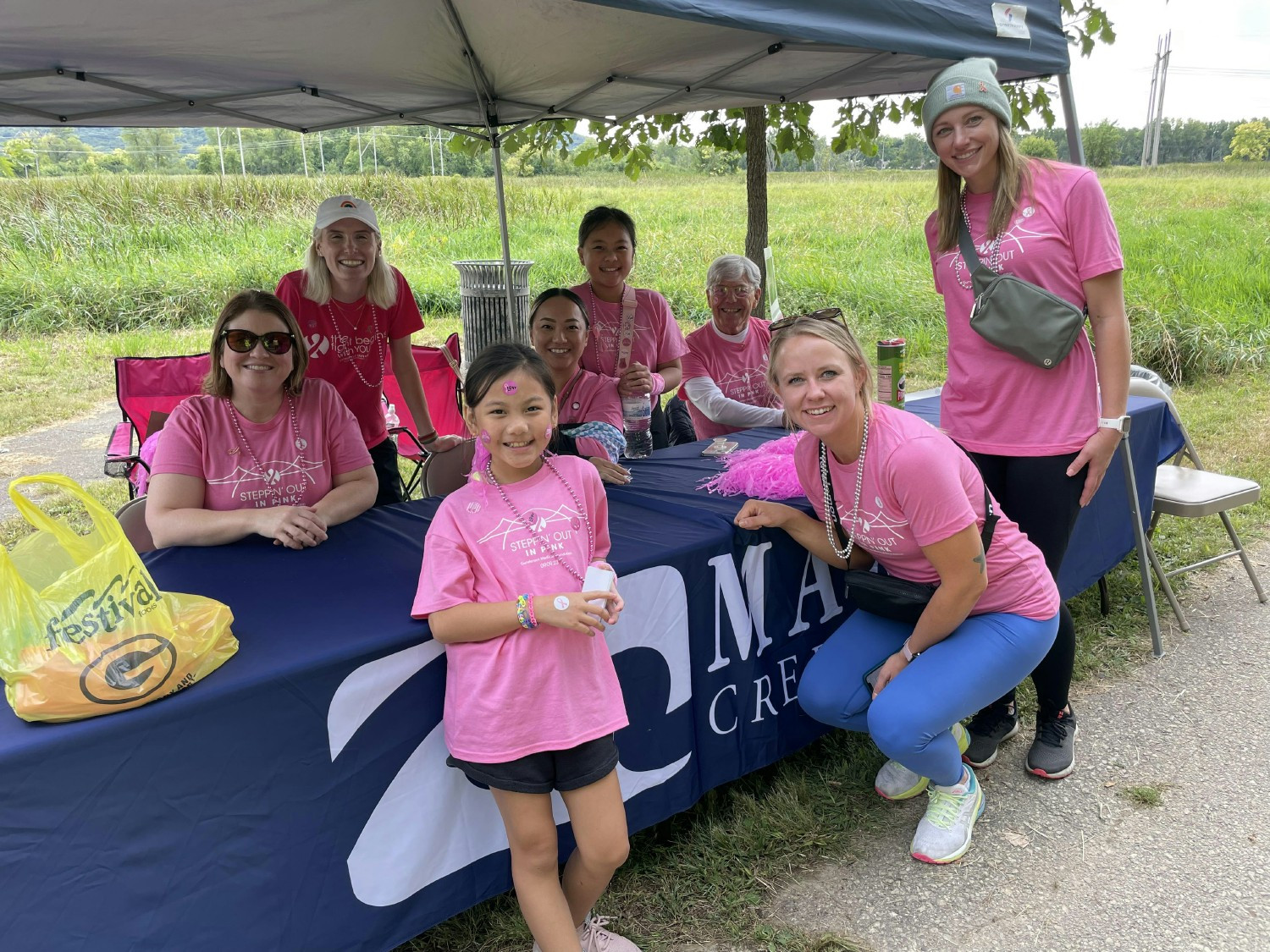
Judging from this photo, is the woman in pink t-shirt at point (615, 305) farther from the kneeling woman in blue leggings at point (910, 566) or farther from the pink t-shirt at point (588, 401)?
the kneeling woman in blue leggings at point (910, 566)

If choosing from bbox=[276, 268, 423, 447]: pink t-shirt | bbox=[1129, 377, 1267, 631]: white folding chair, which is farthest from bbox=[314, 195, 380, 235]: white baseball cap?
bbox=[1129, 377, 1267, 631]: white folding chair

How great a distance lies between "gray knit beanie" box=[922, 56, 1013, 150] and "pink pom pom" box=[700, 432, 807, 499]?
939 millimetres

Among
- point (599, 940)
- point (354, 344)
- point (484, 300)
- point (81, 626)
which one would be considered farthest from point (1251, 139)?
point (81, 626)

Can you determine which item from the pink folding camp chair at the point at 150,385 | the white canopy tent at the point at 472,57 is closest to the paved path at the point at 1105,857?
the white canopy tent at the point at 472,57

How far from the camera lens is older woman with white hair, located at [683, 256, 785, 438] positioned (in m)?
3.70

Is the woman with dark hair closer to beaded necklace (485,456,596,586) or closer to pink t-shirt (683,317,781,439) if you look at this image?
pink t-shirt (683,317,781,439)

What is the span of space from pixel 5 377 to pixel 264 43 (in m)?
8.19

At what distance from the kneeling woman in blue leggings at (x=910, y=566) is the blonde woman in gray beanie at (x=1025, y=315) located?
234 millimetres

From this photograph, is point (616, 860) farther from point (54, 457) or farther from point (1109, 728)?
point (54, 457)

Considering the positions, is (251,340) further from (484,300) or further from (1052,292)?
(484,300)

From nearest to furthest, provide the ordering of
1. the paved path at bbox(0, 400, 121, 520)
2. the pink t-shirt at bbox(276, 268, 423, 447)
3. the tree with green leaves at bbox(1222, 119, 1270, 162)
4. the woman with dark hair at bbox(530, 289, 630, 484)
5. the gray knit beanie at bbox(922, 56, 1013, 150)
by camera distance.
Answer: the gray knit beanie at bbox(922, 56, 1013, 150), the woman with dark hair at bbox(530, 289, 630, 484), the pink t-shirt at bbox(276, 268, 423, 447), the paved path at bbox(0, 400, 121, 520), the tree with green leaves at bbox(1222, 119, 1270, 162)

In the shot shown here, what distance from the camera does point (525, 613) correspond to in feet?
5.62

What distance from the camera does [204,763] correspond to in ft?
5.14

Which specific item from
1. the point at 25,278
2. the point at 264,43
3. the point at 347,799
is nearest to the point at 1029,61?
the point at 264,43
